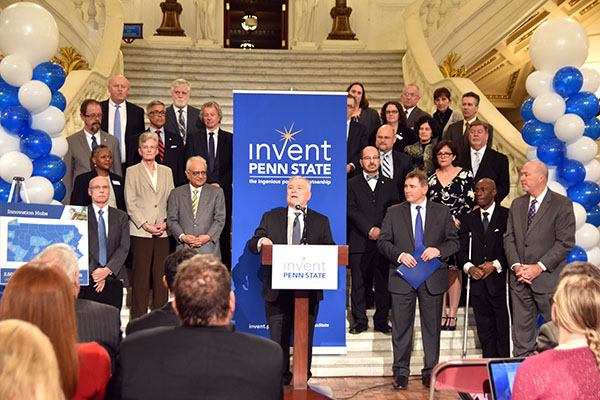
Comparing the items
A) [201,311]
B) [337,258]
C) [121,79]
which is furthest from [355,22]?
[201,311]

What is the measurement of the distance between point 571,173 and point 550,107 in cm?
60

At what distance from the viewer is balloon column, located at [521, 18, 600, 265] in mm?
6094

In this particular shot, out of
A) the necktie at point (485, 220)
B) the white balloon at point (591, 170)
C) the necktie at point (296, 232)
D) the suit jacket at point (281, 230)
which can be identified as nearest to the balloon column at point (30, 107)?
the suit jacket at point (281, 230)

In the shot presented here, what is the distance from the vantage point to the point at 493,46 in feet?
39.8

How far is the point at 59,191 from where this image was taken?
5883 mm

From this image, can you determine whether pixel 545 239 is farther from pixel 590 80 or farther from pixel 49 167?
pixel 49 167

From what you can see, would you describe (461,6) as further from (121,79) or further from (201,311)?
(201,311)

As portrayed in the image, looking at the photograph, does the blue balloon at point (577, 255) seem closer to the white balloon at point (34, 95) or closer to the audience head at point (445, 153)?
the audience head at point (445, 153)

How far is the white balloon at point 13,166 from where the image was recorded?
210 inches

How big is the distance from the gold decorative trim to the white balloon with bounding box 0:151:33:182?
776 centimetres

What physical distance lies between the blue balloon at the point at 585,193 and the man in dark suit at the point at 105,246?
382cm

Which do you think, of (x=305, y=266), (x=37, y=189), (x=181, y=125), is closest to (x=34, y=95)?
(x=37, y=189)

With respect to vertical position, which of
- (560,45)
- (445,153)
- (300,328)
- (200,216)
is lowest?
(300,328)

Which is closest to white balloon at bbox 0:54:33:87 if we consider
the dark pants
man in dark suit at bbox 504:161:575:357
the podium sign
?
the dark pants
